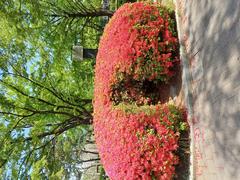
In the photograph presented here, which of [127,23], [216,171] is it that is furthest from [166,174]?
[127,23]

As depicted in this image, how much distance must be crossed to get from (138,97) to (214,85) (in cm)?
333

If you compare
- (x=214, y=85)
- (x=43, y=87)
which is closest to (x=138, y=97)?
(x=214, y=85)

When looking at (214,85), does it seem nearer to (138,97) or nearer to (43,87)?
(138,97)

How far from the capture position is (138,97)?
923 centimetres

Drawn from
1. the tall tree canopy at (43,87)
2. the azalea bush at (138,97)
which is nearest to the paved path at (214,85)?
the azalea bush at (138,97)

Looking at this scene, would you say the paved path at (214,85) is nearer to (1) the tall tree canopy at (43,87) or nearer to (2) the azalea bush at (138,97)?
(2) the azalea bush at (138,97)

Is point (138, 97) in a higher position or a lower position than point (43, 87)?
lower

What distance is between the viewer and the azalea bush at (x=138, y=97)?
724 cm

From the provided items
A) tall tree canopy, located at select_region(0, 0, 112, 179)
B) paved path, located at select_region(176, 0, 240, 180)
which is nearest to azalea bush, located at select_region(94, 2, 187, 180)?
paved path, located at select_region(176, 0, 240, 180)

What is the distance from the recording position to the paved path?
5.37m

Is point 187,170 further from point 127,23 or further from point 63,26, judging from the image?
point 63,26

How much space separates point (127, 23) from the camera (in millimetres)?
8547

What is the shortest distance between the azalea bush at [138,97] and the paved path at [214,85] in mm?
564

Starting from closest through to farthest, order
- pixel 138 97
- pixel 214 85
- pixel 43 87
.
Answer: pixel 214 85 → pixel 138 97 → pixel 43 87
